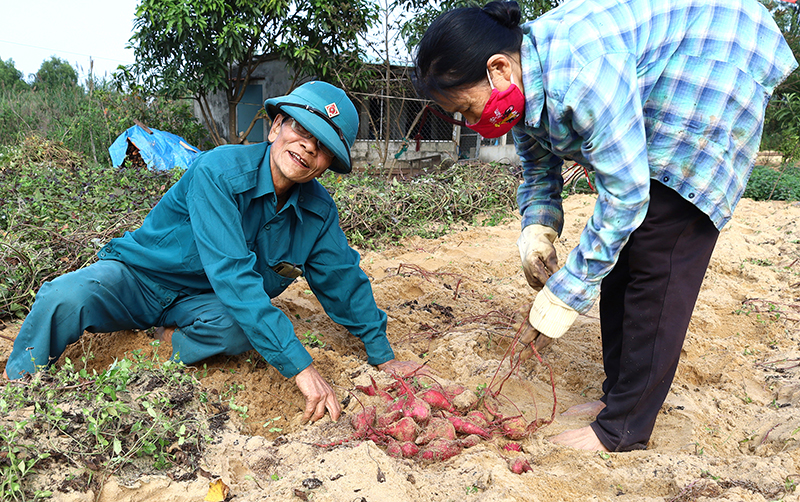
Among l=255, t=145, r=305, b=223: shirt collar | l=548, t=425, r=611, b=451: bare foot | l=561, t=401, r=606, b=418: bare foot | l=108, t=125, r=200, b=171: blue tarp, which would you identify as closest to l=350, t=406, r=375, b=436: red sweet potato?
l=548, t=425, r=611, b=451: bare foot

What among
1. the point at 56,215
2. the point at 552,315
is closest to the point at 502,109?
the point at 552,315

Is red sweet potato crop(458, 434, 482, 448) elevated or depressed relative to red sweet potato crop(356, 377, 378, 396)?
depressed

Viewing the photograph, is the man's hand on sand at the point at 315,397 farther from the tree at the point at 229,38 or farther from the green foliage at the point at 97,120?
the green foliage at the point at 97,120

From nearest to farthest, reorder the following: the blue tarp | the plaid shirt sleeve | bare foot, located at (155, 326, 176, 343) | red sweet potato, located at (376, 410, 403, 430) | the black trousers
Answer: the plaid shirt sleeve, the black trousers, red sweet potato, located at (376, 410, 403, 430), bare foot, located at (155, 326, 176, 343), the blue tarp

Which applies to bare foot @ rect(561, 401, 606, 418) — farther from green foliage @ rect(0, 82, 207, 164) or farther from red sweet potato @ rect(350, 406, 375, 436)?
green foliage @ rect(0, 82, 207, 164)

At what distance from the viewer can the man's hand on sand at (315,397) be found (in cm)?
193

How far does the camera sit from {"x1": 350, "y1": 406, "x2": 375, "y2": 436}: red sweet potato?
1.83 meters

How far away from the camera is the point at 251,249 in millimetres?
2289

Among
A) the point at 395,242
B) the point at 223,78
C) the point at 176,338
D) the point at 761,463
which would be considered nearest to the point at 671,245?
the point at 761,463

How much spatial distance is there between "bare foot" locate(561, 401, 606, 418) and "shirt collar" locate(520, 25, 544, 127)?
1223mm

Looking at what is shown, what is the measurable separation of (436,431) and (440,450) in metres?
0.08

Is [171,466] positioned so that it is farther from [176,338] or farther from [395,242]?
[395,242]

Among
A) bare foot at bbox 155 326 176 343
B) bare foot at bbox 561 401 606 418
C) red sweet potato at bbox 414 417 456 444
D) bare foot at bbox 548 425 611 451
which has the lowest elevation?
bare foot at bbox 561 401 606 418

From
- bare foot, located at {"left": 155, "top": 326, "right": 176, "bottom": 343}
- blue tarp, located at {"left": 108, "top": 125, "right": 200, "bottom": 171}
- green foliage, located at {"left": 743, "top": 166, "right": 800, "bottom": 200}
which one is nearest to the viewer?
bare foot, located at {"left": 155, "top": 326, "right": 176, "bottom": 343}
